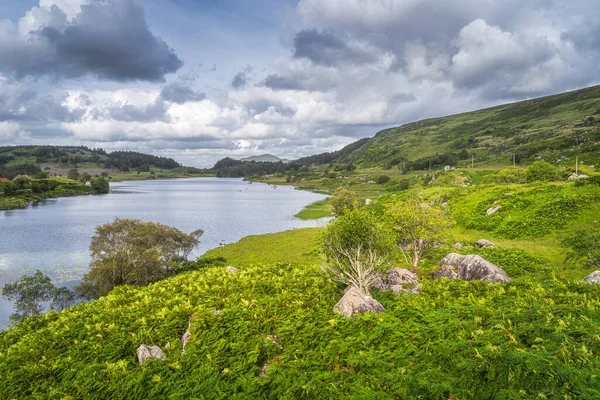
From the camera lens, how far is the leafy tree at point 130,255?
3291cm

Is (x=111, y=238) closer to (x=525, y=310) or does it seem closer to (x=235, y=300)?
(x=235, y=300)

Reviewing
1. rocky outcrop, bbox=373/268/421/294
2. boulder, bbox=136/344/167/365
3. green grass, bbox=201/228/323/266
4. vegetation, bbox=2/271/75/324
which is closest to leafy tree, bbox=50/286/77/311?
vegetation, bbox=2/271/75/324

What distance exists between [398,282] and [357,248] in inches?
186

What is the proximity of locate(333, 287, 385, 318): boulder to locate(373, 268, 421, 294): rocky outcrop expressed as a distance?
13.1 ft

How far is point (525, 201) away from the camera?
161ft

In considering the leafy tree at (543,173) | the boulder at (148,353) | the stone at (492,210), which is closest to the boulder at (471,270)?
the boulder at (148,353)

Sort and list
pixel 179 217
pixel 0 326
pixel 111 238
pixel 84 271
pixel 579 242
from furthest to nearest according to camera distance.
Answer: pixel 179 217, pixel 84 271, pixel 111 238, pixel 0 326, pixel 579 242

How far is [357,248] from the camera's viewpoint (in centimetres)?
2209

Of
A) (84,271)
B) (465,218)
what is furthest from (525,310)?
(84,271)

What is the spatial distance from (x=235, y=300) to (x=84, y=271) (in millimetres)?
37664

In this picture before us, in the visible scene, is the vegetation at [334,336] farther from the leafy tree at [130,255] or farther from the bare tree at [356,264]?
the leafy tree at [130,255]

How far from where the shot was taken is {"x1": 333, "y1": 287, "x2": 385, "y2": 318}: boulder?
709 inches

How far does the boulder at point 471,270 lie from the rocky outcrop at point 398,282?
3059mm

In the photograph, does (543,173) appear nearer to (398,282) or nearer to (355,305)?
(398,282)
